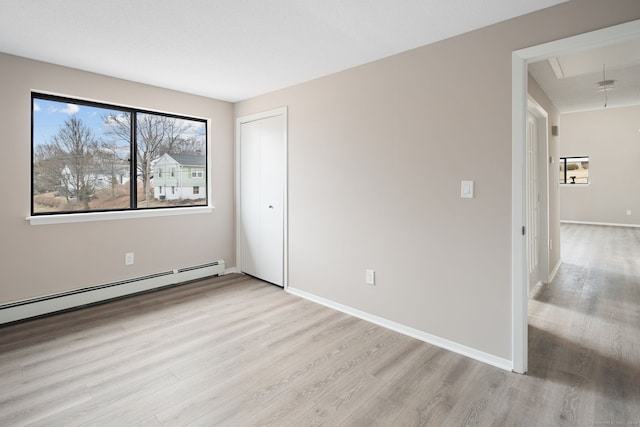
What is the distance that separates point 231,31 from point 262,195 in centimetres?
211

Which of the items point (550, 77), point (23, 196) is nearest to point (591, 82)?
point (550, 77)

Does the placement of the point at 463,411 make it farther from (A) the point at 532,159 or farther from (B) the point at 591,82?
(B) the point at 591,82

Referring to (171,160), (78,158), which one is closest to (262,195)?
(171,160)

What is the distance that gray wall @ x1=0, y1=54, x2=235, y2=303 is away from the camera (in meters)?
3.01

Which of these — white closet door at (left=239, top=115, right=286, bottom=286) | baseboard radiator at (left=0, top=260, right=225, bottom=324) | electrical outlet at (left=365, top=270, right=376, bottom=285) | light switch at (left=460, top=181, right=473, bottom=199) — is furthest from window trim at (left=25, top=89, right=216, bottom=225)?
light switch at (left=460, top=181, right=473, bottom=199)

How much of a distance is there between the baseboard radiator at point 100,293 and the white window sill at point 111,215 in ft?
2.26

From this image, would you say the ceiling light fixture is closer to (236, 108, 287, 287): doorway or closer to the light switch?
the light switch

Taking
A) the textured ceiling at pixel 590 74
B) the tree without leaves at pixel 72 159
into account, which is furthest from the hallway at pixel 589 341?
the tree without leaves at pixel 72 159

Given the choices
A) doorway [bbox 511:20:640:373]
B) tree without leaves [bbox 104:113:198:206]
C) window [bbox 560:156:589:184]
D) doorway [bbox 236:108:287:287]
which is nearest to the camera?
doorway [bbox 511:20:640:373]

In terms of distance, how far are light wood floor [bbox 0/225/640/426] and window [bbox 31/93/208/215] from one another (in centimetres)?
115

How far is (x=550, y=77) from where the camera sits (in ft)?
11.9

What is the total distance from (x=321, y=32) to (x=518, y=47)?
134cm

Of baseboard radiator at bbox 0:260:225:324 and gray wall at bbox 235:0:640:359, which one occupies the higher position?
gray wall at bbox 235:0:640:359

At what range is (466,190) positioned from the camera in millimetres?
2506
